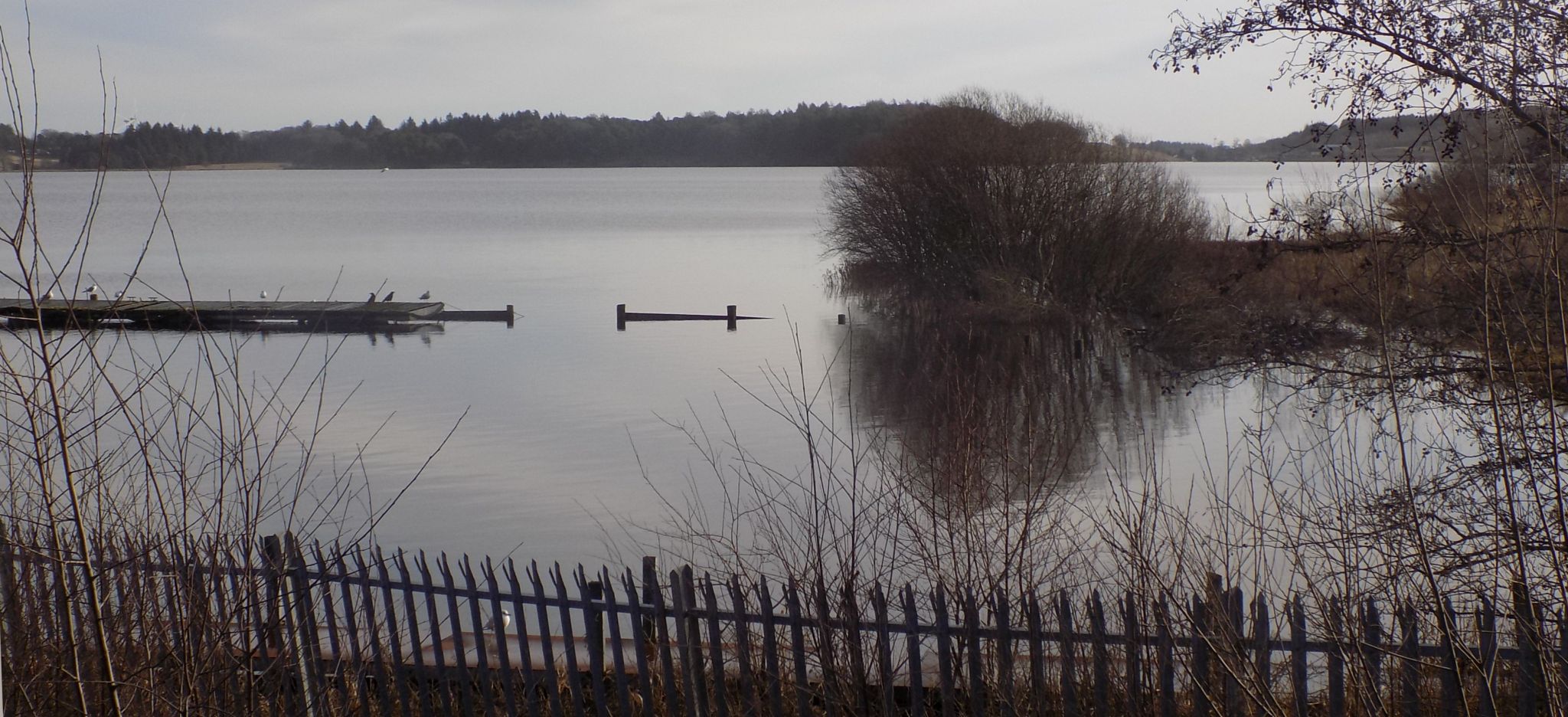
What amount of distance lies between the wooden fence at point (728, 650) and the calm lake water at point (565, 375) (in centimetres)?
99

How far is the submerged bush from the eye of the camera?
3120 centimetres

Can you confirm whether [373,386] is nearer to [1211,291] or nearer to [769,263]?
[1211,291]

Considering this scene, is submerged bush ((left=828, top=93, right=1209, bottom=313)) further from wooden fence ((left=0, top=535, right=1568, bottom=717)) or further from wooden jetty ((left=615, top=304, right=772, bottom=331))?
wooden fence ((left=0, top=535, right=1568, bottom=717))

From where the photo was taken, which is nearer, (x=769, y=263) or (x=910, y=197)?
(x=910, y=197)

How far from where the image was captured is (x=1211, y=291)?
18.4m

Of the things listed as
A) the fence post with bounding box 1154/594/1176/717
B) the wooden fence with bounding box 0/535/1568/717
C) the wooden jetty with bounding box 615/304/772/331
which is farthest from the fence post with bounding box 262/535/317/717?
the wooden jetty with bounding box 615/304/772/331

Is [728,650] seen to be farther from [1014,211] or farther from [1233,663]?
[1014,211]

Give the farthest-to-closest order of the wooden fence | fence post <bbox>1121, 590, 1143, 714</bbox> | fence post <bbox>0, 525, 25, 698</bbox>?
fence post <bbox>1121, 590, 1143, 714</bbox>
the wooden fence
fence post <bbox>0, 525, 25, 698</bbox>

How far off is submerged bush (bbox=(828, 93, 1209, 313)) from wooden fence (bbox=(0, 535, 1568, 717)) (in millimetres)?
25414

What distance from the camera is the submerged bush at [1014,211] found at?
102 feet

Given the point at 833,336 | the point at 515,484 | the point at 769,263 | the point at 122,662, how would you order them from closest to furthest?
the point at 122,662
the point at 515,484
the point at 833,336
the point at 769,263

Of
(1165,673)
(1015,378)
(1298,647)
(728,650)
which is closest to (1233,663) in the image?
(1298,647)

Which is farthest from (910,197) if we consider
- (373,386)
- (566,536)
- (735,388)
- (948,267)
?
(566,536)

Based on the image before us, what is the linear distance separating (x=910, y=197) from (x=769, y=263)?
86.4 feet
